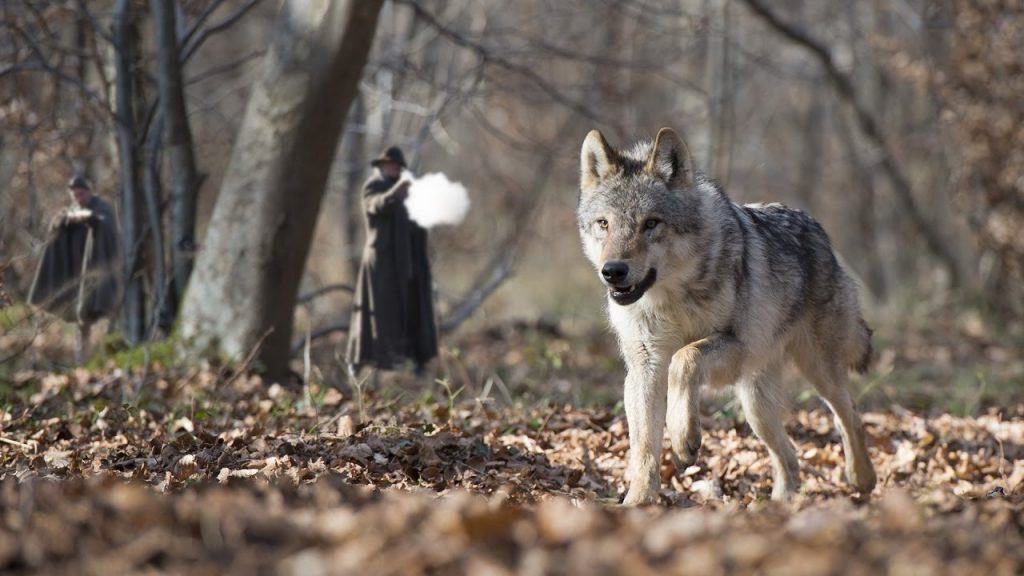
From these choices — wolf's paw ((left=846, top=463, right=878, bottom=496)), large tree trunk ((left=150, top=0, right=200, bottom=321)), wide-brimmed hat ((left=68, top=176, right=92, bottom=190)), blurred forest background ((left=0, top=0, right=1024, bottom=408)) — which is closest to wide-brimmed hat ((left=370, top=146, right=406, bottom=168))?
blurred forest background ((left=0, top=0, right=1024, bottom=408))

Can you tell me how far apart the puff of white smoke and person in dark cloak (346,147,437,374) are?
0.20 meters

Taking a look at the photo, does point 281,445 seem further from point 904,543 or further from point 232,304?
point 904,543

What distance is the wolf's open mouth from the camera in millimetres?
5461

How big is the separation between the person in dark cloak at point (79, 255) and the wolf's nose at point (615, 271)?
5.12 metres

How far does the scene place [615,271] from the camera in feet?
17.7

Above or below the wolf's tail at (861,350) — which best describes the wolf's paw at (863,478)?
below

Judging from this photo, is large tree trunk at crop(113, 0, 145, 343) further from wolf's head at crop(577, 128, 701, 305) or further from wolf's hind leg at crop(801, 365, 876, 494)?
wolf's hind leg at crop(801, 365, 876, 494)

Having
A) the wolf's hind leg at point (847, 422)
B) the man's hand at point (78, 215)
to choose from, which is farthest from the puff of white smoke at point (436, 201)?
the wolf's hind leg at point (847, 422)

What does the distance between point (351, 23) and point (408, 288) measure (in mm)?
2482

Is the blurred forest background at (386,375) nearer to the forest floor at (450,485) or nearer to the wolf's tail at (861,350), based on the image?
the forest floor at (450,485)

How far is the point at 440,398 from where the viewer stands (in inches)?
353

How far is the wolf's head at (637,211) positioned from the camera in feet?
18.0

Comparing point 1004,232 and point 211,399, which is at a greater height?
point 1004,232

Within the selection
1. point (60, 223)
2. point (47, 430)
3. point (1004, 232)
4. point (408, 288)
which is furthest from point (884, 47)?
point (47, 430)
